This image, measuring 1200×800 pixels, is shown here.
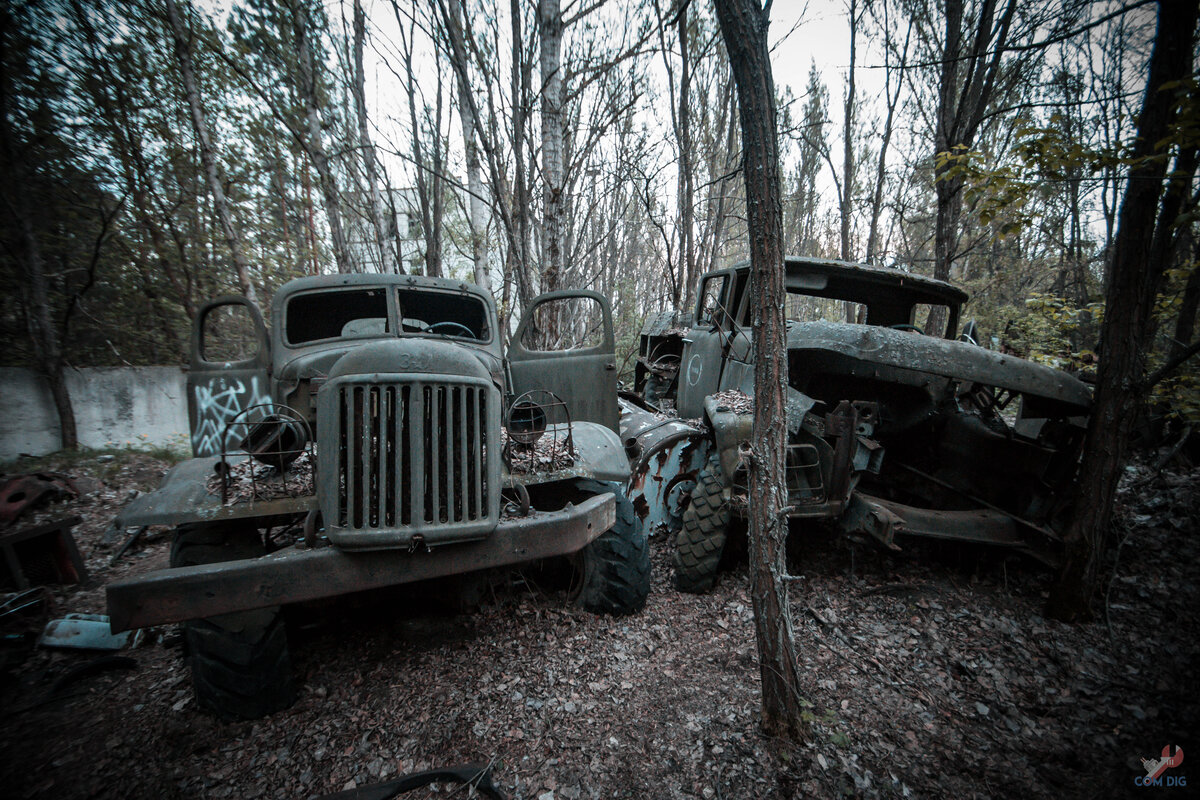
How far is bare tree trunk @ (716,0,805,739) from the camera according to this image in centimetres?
182

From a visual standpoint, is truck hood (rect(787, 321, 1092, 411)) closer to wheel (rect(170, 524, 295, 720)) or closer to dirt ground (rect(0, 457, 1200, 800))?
dirt ground (rect(0, 457, 1200, 800))

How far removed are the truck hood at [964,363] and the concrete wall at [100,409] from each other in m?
8.56

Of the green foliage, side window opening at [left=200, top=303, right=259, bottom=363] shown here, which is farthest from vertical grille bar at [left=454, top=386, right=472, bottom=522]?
side window opening at [left=200, top=303, right=259, bottom=363]

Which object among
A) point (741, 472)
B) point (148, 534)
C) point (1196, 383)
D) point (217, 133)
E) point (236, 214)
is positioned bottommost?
point (148, 534)

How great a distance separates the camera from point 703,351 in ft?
17.1

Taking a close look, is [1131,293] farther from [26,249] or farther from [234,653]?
[26,249]

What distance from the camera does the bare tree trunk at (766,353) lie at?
5.97 feet

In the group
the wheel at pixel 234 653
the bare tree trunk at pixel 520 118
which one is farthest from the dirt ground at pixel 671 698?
the bare tree trunk at pixel 520 118

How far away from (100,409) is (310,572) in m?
7.71

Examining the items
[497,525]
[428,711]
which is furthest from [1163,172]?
[428,711]

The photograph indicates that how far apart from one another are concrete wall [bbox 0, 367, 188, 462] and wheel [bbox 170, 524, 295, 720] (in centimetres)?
619

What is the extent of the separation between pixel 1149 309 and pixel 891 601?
2.12 meters

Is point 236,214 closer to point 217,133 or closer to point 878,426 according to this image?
point 217,133

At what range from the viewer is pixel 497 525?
80.7 inches
